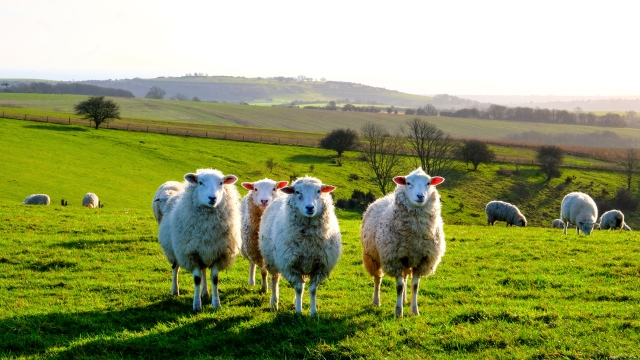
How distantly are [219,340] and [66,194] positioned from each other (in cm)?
3274

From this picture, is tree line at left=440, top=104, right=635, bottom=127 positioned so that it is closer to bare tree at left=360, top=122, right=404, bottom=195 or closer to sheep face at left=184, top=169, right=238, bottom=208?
bare tree at left=360, top=122, right=404, bottom=195

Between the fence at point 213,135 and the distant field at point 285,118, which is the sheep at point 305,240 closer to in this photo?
the fence at point 213,135

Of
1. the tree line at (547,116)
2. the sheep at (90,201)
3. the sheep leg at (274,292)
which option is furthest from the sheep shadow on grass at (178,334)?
the tree line at (547,116)

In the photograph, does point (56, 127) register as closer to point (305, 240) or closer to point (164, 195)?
point (164, 195)

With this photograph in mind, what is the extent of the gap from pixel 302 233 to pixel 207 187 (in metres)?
1.98

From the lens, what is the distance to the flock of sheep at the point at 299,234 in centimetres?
852

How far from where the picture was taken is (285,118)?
378ft

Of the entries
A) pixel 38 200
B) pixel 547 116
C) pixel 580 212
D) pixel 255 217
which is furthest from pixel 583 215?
Answer: pixel 547 116

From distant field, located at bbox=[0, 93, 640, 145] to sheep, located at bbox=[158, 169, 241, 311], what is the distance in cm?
8972

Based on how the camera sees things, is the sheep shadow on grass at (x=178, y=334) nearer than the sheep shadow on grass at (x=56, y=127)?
Yes

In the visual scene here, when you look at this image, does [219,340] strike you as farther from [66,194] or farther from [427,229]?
[66,194]

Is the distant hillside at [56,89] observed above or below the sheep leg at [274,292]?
above

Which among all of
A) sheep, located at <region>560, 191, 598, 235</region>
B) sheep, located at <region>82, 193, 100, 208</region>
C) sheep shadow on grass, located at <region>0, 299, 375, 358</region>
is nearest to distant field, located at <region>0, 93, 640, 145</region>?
sheep, located at <region>82, 193, 100, 208</region>

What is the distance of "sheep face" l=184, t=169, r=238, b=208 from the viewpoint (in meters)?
9.05
